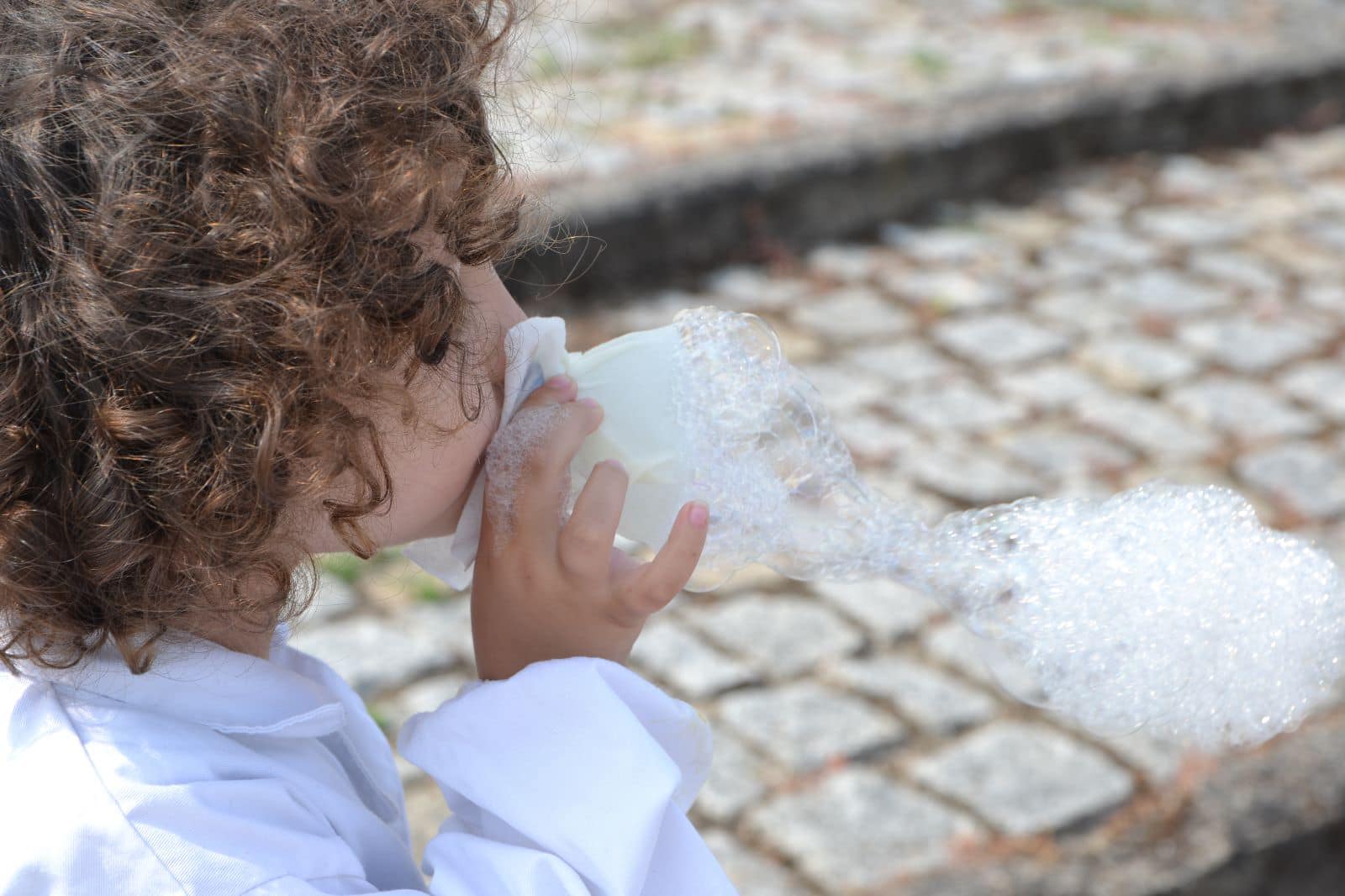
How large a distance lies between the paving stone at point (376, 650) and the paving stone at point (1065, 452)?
1.32m

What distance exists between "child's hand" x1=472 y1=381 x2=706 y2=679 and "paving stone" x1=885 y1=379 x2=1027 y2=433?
7.27 ft

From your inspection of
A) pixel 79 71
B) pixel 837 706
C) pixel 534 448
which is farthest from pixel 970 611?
pixel 837 706

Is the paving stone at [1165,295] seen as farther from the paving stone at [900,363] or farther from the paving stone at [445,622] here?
the paving stone at [445,622]

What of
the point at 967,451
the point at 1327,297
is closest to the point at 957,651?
the point at 967,451

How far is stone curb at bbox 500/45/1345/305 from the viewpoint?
3842mm

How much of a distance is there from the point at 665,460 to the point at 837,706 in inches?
53.8

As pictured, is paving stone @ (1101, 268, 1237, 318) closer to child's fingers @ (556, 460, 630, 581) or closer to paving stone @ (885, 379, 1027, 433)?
paving stone @ (885, 379, 1027, 433)

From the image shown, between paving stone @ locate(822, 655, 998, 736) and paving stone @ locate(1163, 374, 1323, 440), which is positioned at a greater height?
paving stone @ locate(1163, 374, 1323, 440)

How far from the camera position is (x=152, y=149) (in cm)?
89

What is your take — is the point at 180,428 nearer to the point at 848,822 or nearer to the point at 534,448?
the point at 534,448

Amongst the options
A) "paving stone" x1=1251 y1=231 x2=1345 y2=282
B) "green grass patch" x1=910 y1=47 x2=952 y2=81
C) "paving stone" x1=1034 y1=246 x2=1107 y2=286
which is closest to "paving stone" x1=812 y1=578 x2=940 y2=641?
"paving stone" x1=1034 y1=246 x2=1107 y2=286

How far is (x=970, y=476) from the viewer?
3.06 metres

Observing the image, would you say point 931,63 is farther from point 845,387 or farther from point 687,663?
point 687,663

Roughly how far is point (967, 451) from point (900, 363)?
1.41 feet
